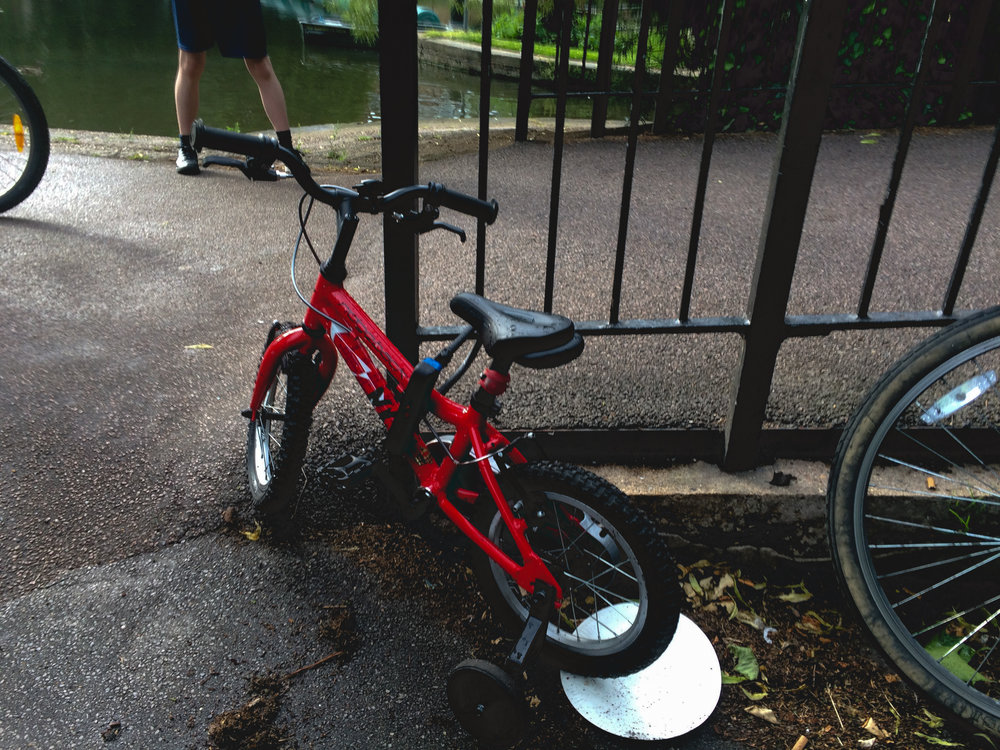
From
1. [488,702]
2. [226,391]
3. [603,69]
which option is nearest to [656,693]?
[488,702]

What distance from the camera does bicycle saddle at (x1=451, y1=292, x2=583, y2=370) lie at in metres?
1.85

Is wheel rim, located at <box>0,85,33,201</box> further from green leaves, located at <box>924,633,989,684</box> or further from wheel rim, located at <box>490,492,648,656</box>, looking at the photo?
green leaves, located at <box>924,633,989,684</box>

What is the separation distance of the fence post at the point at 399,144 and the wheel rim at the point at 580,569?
0.73m

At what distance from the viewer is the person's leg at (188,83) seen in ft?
15.8

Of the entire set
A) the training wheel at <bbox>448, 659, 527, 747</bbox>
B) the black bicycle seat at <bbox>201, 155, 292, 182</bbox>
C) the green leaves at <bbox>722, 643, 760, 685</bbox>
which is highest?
the black bicycle seat at <bbox>201, 155, 292, 182</bbox>

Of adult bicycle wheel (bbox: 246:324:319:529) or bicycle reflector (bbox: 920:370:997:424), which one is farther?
adult bicycle wheel (bbox: 246:324:319:529)

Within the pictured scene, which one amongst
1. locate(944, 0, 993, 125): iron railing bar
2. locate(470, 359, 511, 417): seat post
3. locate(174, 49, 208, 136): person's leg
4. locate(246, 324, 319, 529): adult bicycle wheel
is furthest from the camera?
locate(944, 0, 993, 125): iron railing bar

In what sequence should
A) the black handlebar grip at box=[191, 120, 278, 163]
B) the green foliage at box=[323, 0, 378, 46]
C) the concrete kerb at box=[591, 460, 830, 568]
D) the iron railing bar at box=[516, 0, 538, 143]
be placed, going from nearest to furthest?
the black handlebar grip at box=[191, 120, 278, 163] < the iron railing bar at box=[516, 0, 538, 143] < the concrete kerb at box=[591, 460, 830, 568] < the green foliage at box=[323, 0, 378, 46]

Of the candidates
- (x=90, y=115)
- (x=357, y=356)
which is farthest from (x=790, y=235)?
(x=90, y=115)

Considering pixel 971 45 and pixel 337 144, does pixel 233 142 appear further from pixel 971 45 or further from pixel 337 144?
pixel 971 45

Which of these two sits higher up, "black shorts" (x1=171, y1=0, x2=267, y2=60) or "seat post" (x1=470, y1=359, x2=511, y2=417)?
"black shorts" (x1=171, y1=0, x2=267, y2=60)

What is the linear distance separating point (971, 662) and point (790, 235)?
1356 millimetres

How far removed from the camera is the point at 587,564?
2209 millimetres

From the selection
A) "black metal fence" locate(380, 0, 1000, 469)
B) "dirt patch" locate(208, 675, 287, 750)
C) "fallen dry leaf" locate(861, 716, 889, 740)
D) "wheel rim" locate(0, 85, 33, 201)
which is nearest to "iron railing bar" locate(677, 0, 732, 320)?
"black metal fence" locate(380, 0, 1000, 469)
